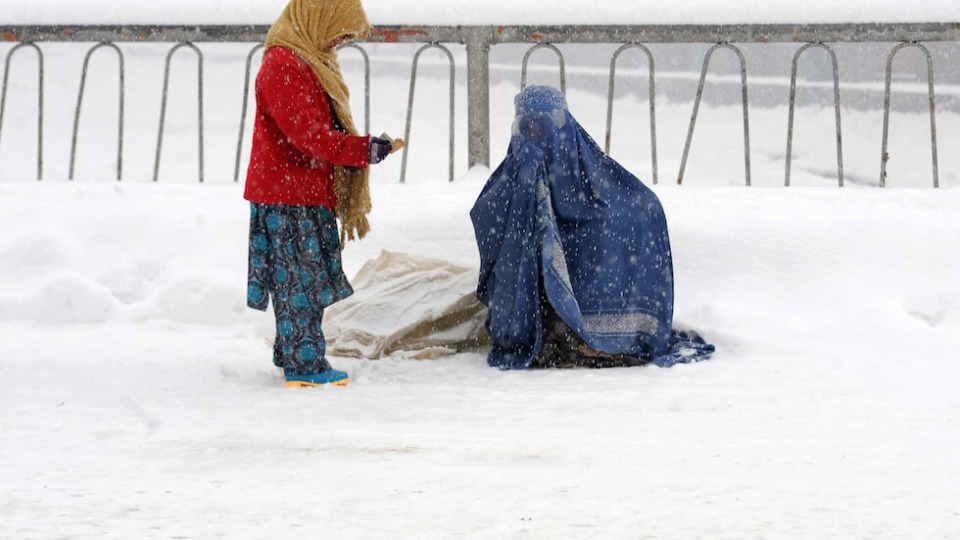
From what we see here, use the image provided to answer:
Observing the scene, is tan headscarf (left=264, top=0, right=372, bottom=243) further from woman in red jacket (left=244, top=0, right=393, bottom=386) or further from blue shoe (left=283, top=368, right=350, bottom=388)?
blue shoe (left=283, top=368, right=350, bottom=388)

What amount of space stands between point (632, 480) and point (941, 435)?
1061 millimetres

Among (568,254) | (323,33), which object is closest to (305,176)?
(323,33)

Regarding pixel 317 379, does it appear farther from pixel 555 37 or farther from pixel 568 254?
pixel 555 37

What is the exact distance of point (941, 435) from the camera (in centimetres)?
374

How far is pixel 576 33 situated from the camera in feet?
22.5

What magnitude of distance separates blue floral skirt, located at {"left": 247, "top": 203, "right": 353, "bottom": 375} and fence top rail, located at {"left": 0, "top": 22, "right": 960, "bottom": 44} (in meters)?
2.32

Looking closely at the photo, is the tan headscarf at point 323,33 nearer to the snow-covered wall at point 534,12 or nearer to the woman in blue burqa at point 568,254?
the woman in blue burqa at point 568,254

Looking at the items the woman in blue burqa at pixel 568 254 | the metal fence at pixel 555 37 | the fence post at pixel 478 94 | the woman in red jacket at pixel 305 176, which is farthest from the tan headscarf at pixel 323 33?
the fence post at pixel 478 94

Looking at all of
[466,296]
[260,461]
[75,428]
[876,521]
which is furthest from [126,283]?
[876,521]

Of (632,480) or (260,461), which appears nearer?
(632,480)

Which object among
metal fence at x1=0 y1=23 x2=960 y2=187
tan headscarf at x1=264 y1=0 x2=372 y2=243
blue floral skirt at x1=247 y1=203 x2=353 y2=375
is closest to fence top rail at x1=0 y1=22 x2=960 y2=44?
metal fence at x1=0 y1=23 x2=960 y2=187

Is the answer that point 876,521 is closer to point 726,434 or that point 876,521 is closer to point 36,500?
point 726,434

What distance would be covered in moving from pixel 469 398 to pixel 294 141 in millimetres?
1057

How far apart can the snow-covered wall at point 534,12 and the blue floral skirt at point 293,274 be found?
253cm
